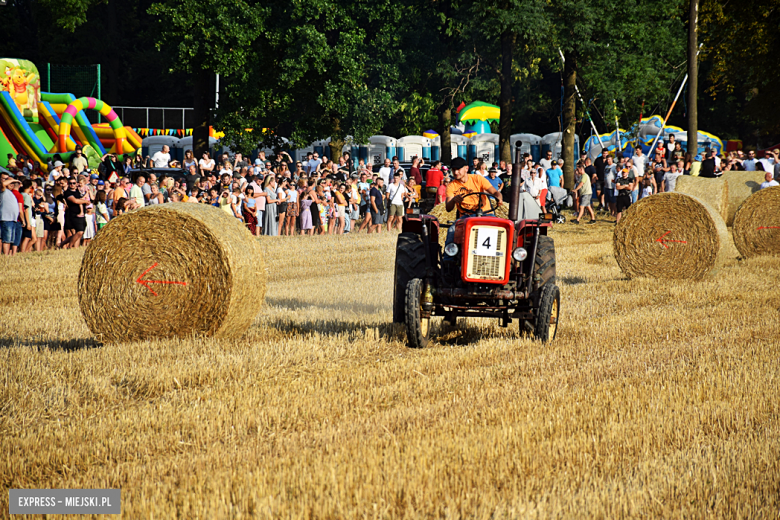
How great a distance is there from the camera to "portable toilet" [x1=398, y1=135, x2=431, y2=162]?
3541 centimetres

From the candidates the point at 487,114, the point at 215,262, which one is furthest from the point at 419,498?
the point at 487,114

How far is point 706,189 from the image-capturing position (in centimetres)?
1934

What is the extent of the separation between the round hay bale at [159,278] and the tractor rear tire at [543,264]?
9.20 ft

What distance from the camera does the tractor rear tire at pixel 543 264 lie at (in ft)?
25.5

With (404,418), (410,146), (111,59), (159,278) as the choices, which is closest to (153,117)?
(111,59)

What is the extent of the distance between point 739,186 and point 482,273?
15374 millimetres

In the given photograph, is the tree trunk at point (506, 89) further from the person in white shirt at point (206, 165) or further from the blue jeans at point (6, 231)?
the blue jeans at point (6, 231)

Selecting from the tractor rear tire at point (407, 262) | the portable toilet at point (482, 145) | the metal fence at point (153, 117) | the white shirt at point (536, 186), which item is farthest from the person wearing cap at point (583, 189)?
the metal fence at point (153, 117)

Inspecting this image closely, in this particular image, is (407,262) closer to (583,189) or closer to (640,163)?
(583,189)

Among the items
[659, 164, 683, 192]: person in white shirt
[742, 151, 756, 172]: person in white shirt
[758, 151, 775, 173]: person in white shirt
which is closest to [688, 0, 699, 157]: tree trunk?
[742, 151, 756, 172]: person in white shirt

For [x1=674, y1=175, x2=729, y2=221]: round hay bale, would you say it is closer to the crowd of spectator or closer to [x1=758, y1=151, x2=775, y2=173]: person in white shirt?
the crowd of spectator

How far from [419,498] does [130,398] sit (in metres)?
2.71

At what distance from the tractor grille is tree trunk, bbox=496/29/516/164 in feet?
65.2

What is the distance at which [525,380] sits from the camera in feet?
20.7
